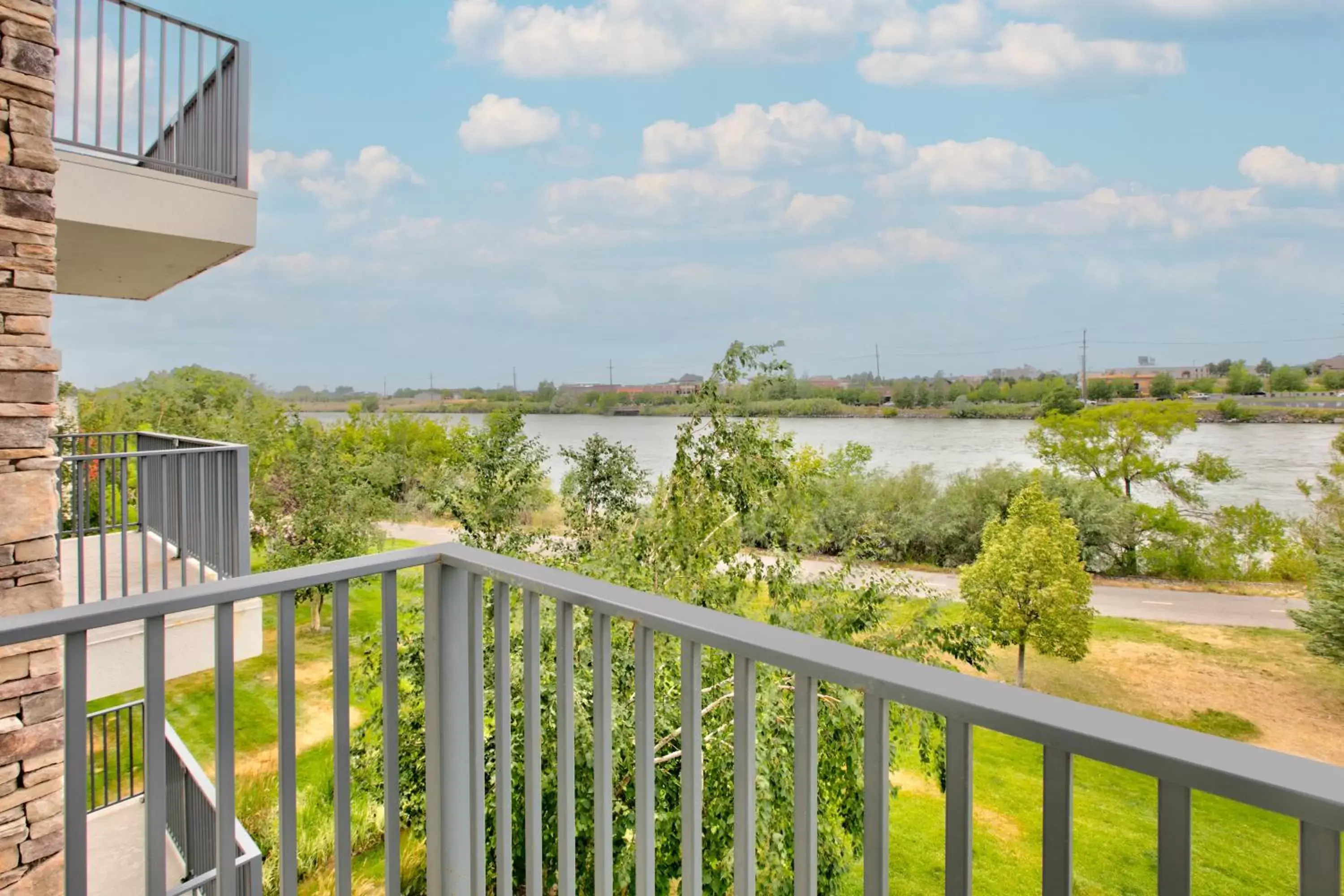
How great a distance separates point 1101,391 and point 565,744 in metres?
12.0

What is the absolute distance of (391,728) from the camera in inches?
47.0

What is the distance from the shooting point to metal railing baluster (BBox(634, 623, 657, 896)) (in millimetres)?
917

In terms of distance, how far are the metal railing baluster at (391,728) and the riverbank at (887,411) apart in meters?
4.71

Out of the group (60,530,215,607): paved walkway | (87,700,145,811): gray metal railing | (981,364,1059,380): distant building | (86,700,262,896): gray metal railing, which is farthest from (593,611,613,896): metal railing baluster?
(981,364,1059,380): distant building

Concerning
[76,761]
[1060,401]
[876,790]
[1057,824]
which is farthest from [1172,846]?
[1060,401]

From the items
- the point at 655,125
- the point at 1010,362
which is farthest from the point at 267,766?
the point at 655,125

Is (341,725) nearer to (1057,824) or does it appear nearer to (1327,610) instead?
(1057,824)

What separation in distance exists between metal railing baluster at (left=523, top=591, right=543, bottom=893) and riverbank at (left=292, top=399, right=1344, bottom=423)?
4787mm

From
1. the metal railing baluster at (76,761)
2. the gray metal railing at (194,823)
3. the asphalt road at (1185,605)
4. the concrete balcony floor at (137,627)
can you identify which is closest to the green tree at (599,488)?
the concrete balcony floor at (137,627)

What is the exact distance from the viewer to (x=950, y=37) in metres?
17.9

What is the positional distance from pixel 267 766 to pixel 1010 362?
1221 centimetres

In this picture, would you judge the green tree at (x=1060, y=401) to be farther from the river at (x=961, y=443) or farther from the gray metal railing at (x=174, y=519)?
the gray metal railing at (x=174, y=519)

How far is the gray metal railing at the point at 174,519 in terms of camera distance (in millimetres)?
3584

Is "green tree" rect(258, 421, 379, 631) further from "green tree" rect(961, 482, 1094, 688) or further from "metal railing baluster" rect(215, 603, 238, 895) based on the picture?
"metal railing baluster" rect(215, 603, 238, 895)
